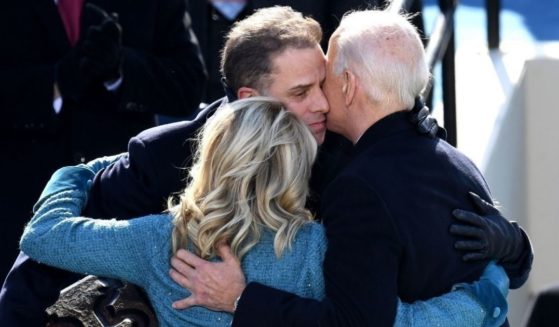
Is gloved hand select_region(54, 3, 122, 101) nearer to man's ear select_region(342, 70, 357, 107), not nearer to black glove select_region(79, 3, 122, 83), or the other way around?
black glove select_region(79, 3, 122, 83)

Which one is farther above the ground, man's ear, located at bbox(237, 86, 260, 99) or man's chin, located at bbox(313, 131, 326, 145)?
man's ear, located at bbox(237, 86, 260, 99)

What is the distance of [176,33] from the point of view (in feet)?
15.0

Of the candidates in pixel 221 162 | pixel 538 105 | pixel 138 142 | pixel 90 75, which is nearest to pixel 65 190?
pixel 138 142

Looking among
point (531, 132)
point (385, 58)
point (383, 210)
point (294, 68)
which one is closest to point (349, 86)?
point (385, 58)

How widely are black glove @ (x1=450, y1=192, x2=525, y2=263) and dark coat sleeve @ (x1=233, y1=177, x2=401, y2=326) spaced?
202mm

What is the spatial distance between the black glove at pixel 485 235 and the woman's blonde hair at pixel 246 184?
0.33 meters

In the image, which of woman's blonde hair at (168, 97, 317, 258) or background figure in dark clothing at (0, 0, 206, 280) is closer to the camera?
woman's blonde hair at (168, 97, 317, 258)

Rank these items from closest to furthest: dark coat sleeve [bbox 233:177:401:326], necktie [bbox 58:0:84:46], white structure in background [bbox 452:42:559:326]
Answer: dark coat sleeve [bbox 233:177:401:326] < necktie [bbox 58:0:84:46] < white structure in background [bbox 452:42:559:326]

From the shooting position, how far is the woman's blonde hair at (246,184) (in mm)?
2854

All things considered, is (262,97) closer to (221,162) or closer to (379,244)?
(221,162)

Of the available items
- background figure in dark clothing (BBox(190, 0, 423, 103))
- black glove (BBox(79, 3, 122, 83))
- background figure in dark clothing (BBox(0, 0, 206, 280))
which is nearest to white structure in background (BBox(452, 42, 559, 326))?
background figure in dark clothing (BBox(190, 0, 423, 103))

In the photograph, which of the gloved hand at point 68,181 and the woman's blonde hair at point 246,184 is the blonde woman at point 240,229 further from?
the gloved hand at point 68,181

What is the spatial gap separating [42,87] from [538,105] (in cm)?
216

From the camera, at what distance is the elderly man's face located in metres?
3.17
